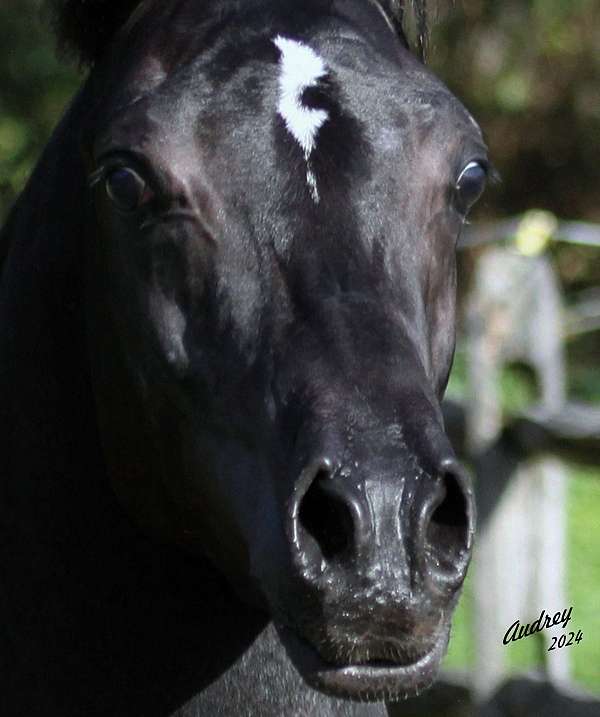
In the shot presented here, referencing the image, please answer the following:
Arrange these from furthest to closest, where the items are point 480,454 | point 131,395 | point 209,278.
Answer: point 480,454 < point 131,395 < point 209,278

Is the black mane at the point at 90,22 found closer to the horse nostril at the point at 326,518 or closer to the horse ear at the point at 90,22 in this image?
the horse ear at the point at 90,22

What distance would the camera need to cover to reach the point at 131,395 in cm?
223

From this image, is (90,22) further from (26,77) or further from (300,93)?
(26,77)

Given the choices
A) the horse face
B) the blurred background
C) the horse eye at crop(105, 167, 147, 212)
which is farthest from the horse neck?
the blurred background

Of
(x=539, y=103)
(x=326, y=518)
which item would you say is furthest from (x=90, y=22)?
(x=539, y=103)

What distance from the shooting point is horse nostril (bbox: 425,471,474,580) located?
1821 mm

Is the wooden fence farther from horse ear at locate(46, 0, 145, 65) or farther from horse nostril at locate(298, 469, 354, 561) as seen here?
horse nostril at locate(298, 469, 354, 561)

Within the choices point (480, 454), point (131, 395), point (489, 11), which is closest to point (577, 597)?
point (480, 454)

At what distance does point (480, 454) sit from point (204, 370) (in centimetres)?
359

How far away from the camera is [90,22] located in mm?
2451

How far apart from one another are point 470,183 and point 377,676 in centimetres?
83

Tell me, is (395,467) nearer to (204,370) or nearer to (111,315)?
(204,370)

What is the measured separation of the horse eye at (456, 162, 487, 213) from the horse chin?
730 millimetres

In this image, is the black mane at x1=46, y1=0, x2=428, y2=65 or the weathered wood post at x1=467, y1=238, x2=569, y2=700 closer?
the black mane at x1=46, y1=0, x2=428, y2=65
